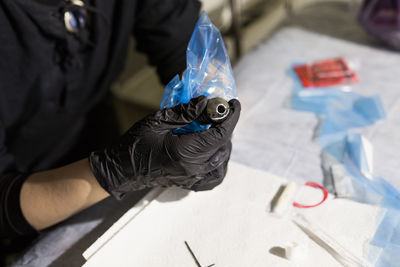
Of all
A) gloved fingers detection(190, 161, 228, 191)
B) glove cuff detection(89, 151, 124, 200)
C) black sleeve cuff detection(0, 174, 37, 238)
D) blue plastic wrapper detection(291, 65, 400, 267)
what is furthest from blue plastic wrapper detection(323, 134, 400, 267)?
black sleeve cuff detection(0, 174, 37, 238)

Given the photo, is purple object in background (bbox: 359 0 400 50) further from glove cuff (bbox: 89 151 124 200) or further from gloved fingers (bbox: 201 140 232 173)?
glove cuff (bbox: 89 151 124 200)

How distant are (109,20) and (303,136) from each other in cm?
58

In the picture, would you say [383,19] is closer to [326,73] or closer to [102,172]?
[326,73]

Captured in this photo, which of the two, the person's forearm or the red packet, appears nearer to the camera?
the person's forearm

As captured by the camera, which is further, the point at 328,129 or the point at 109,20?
the point at 109,20

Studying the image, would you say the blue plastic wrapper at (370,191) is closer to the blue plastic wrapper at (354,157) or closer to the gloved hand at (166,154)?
the blue plastic wrapper at (354,157)

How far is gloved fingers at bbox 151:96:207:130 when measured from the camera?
52 cm

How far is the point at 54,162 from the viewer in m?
0.95

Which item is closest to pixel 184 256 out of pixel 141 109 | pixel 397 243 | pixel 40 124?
pixel 397 243

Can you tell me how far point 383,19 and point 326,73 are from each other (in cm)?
30

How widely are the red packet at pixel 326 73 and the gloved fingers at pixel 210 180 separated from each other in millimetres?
461

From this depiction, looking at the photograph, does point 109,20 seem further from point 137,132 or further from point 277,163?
point 277,163

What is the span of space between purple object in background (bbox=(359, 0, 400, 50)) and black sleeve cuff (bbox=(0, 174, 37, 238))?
1082 mm

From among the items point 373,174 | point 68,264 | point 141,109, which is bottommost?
point 141,109
